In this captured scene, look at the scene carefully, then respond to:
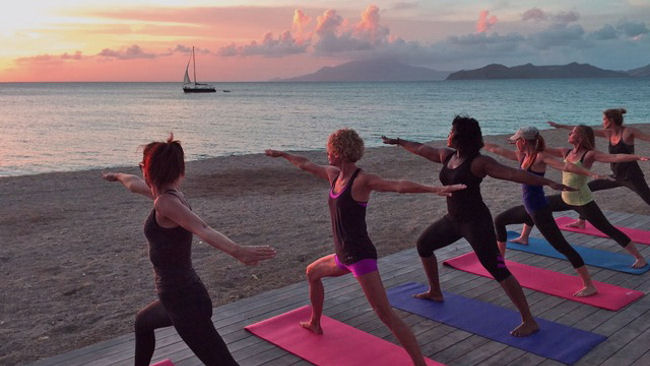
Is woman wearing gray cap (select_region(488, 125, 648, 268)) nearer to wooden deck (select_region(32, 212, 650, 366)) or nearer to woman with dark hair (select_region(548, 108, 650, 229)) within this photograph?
wooden deck (select_region(32, 212, 650, 366))

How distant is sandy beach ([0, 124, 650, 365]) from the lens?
21.0 feet

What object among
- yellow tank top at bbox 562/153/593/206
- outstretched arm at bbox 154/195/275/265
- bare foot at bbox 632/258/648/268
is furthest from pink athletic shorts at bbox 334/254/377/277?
bare foot at bbox 632/258/648/268

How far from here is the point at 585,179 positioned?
20.9ft

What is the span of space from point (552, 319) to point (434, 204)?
7.96m

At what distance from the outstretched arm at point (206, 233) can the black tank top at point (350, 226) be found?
1.33 metres

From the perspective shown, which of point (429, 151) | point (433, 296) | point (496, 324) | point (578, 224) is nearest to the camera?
point (496, 324)

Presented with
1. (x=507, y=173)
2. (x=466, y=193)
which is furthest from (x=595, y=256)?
(x=507, y=173)

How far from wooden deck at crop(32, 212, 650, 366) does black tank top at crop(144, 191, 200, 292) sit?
1435 mm

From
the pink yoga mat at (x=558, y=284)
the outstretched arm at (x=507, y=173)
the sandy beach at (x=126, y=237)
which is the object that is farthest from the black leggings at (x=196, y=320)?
the pink yoga mat at (x=558, y=284)

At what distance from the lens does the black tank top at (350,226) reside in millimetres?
3932

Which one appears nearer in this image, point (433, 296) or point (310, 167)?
point (310, 167)

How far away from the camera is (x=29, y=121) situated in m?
53.8

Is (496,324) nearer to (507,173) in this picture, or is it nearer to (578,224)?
(507,173)

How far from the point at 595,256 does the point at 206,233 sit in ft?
19.9
